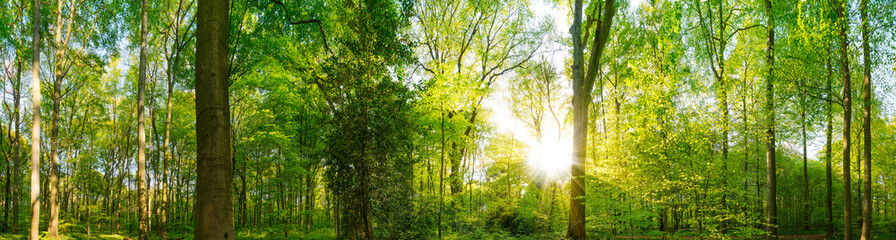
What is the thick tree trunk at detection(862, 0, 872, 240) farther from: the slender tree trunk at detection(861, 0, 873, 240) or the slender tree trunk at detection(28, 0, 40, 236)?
the slender tree trunk at detection(28, 0, 40, 236)

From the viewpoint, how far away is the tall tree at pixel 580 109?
9.65 meters

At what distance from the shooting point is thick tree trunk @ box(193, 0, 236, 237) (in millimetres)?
3518

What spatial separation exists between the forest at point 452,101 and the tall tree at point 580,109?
4cm

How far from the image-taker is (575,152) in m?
9.84

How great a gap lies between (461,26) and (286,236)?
38.3 ft

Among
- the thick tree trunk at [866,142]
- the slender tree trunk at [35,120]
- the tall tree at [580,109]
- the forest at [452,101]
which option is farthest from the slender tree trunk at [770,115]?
the slender tree trunk at [35,120]


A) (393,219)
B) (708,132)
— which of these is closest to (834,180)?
(708,132)

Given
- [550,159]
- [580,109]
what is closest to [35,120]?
[580,109]

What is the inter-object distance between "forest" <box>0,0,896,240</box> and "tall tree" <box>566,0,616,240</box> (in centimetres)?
4

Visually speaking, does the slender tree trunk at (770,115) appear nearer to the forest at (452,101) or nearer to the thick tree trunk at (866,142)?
the forest at (452,101)

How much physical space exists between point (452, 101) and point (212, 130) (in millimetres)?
9418

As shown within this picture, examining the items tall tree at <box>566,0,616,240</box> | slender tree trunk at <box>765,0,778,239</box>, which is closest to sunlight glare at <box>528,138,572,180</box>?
tall tree at <box>566,0,616,240</box>

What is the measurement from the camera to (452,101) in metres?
12.7

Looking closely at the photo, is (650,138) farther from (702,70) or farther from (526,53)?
(702,70)
